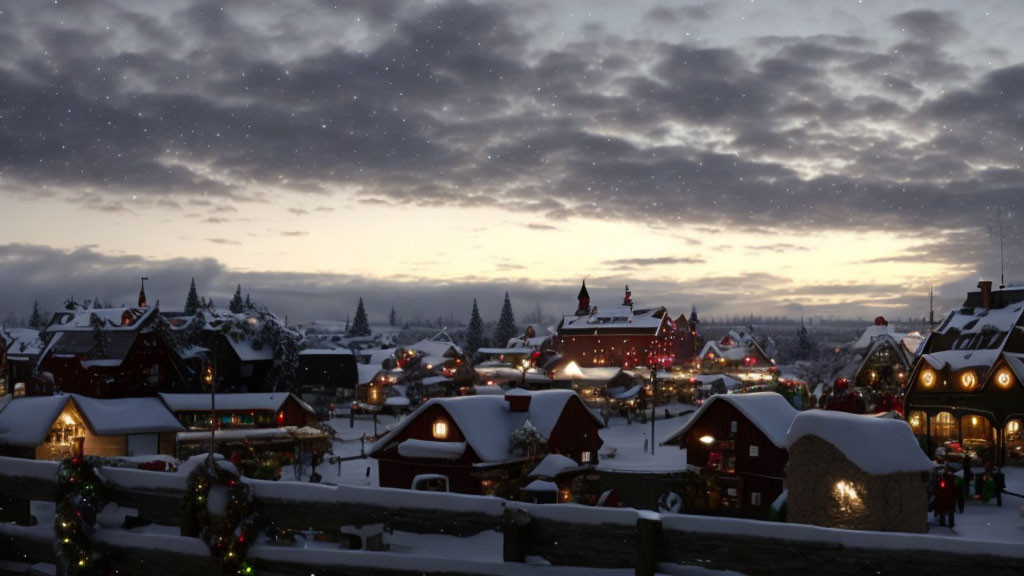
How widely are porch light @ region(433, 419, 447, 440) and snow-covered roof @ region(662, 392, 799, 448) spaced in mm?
10645

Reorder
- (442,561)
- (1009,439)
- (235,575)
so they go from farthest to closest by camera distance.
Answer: (1009,439) → (235,575) → (442,561)

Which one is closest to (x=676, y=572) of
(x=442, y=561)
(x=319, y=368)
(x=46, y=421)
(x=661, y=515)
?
(x=661, y=515)

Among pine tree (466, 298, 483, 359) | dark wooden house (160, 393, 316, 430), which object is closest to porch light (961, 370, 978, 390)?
dark wooden house (160, 393, 316, 430)

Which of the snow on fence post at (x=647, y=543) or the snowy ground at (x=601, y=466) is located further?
the snowy ground at (x=601, y=466)

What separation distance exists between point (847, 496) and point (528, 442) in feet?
44.2

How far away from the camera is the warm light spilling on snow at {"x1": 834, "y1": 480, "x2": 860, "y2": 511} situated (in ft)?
79.8

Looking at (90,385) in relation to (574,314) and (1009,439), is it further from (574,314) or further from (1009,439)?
(574,314)

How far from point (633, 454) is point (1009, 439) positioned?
68.8 ft

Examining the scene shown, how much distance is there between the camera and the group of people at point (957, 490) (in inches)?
1059

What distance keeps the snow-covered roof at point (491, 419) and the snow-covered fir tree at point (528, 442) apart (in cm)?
33

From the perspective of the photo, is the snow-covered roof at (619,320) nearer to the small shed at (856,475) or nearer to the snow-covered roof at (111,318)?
the snow-covered roof at (111,318)

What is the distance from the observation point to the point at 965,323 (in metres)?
50.3

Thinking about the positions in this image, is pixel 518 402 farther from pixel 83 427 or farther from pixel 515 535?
pixel 515 535

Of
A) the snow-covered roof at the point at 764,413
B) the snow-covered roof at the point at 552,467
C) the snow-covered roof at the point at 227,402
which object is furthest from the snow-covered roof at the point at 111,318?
the snow-covered roof at the point at 764,413
